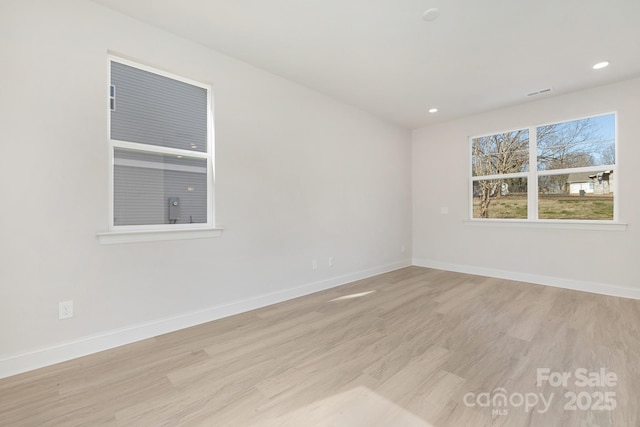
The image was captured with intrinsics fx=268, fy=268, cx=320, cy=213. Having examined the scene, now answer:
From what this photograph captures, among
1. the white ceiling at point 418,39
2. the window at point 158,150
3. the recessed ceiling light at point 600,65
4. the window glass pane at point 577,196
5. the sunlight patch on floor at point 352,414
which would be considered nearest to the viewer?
the sunlight patch on floor at point 352,414

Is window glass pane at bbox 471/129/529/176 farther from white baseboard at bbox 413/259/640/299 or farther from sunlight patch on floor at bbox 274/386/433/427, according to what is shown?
sunlight patch on floor at bbox 274/386/433/427

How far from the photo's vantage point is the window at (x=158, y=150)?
2.32m

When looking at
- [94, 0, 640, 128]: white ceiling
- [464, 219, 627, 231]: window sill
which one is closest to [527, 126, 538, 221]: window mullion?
[464, 219, 627, 231]: window sill

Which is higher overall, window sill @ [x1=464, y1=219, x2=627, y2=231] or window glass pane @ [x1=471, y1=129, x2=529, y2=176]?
window glass pane @ [x1=471, y1=129, x2=529, y2=176]

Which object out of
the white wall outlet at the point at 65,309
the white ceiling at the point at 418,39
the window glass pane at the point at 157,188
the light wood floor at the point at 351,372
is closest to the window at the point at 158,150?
the window glass pane at the point at 157,188

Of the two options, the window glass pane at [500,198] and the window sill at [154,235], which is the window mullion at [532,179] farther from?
the window sill at [154,235]

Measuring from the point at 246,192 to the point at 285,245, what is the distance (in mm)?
837

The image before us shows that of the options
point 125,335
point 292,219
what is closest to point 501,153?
point 292,219

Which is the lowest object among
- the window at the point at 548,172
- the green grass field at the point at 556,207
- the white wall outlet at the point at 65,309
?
the white wall outlet at the point at 65,309

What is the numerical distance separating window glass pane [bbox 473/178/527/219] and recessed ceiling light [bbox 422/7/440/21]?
10.7ft

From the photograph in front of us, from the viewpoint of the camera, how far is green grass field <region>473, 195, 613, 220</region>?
3664mm

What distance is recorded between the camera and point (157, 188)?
2.52m

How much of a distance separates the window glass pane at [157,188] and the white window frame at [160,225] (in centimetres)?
4

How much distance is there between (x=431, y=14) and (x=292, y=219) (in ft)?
8.13
